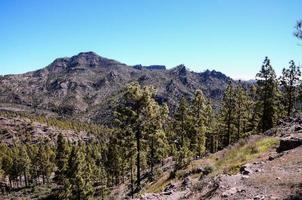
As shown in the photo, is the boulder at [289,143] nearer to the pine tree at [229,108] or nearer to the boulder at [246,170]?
the boulder at [246,170]

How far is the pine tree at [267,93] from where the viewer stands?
5575 centimetres

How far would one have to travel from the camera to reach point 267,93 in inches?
2233

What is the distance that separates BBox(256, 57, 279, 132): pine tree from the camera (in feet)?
183

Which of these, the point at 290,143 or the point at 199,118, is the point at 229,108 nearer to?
the point at 199,118

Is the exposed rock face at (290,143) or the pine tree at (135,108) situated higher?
the pine tree at (135,108)

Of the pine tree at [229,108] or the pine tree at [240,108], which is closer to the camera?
the pine tree at [229,108]

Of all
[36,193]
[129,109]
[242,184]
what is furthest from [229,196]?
[36,193]

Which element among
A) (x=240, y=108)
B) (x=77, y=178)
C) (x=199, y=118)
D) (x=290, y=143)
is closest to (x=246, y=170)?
(x=290, y=143)

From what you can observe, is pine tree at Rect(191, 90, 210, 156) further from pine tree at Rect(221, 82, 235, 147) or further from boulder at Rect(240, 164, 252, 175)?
boulder at Rect(240, 164, 252, 175)

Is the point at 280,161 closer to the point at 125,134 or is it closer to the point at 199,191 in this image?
the point at 199,191

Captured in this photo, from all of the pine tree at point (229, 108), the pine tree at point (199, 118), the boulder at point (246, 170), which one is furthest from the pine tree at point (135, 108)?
the pine tree at point (229, 108)

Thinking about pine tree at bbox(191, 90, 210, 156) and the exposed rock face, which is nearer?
the exposed rock face

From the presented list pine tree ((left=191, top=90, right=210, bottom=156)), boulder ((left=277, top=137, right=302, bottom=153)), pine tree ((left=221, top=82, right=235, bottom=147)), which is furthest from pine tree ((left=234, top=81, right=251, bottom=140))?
boulder ((left=277, top=137, right=302, bottom=153))

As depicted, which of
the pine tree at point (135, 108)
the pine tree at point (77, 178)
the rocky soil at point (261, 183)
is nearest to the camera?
the rocky soil at point (261, 183)
